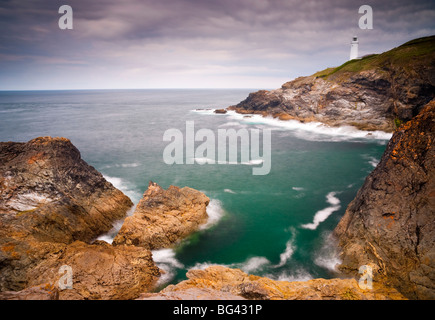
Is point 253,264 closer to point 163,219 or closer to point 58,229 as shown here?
point 163,219

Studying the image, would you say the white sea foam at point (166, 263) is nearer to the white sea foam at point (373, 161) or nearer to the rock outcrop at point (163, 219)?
the rock outcrop at point (163, 219)

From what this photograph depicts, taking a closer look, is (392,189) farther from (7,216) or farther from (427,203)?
(7,216)

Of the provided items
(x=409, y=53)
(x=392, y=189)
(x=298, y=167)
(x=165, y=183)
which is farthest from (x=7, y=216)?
(x=409, y=53)

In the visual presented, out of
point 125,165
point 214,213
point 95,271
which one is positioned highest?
point 125,165

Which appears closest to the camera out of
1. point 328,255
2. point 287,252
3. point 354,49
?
point 328,255

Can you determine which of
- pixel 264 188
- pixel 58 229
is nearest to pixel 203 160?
pixel 264 188

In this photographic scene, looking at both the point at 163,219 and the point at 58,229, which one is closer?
the point at 58,229

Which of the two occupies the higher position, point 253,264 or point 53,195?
point 53,195
